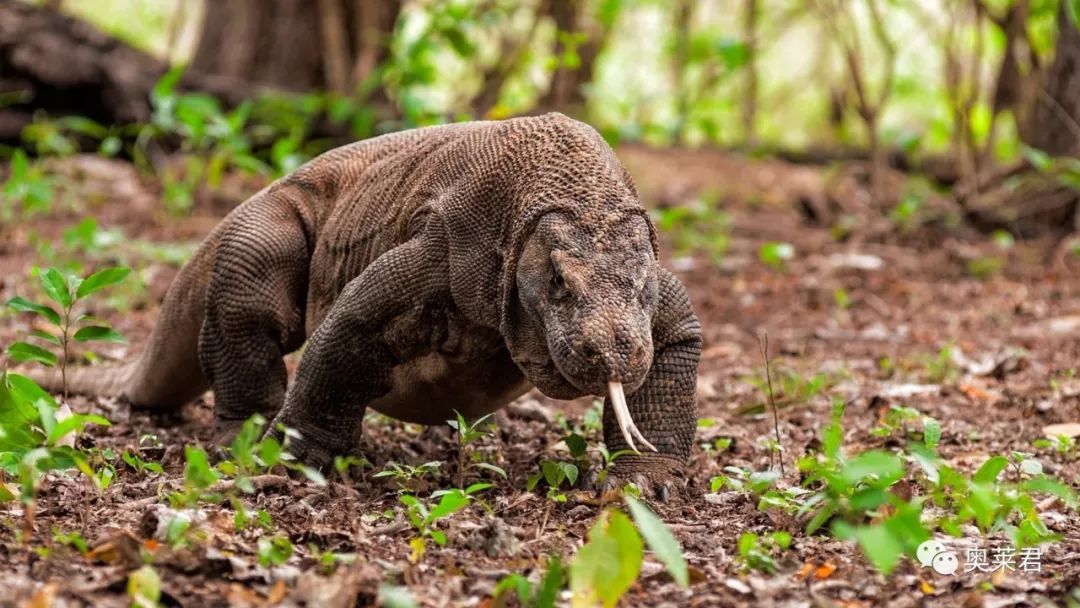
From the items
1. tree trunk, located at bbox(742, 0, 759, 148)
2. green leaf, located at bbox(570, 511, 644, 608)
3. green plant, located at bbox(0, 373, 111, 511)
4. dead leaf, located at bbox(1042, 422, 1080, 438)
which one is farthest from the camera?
tree trunk, located at bbox(742, 0, 759, 148)

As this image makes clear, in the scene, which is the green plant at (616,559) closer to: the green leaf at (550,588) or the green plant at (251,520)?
the green leaf at (550,588)

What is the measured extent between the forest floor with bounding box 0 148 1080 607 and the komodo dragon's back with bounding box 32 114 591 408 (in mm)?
207

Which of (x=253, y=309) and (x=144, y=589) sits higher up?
(x=253, y=309)

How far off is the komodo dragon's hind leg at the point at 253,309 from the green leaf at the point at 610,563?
2.10m

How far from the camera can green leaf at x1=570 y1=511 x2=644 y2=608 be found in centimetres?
245

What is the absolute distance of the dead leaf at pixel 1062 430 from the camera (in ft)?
15.0

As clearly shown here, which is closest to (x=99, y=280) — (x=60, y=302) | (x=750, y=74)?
(x=60, y=302)

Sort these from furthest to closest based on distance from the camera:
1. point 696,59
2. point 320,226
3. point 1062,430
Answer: point 696,59 → point 1062,430 → point 320,226

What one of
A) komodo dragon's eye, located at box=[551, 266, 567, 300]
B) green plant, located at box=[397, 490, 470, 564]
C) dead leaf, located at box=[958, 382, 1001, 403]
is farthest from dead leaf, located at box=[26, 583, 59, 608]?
dead leaf, located at box=[958, 382, 1001, 403]

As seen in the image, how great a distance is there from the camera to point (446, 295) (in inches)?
145

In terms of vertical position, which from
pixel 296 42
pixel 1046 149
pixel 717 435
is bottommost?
pixel 717 435

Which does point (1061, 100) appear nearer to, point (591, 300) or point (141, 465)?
point (591, 300)

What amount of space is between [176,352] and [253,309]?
64 centimetres

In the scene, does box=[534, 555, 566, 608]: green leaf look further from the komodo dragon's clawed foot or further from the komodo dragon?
the komodo dragon's clawed foot
